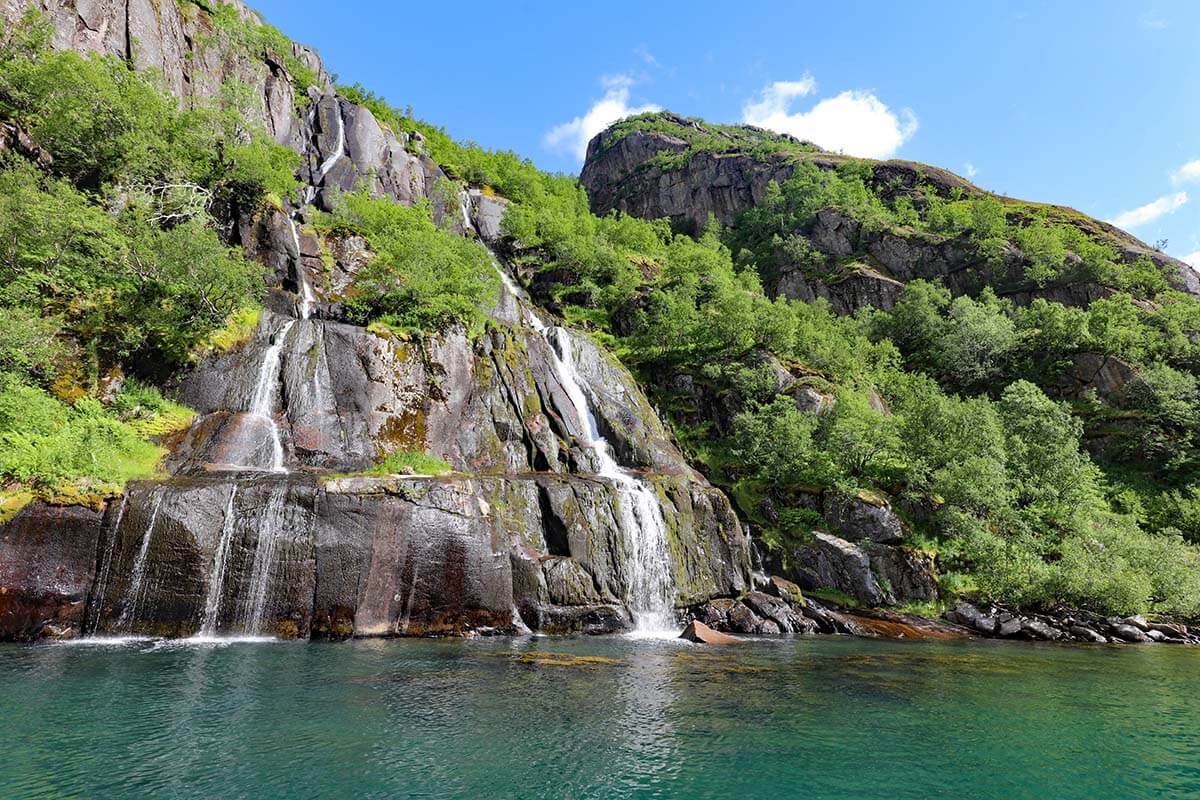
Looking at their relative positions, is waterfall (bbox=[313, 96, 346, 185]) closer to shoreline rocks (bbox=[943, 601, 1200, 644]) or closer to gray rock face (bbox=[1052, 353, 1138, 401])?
shoreline rocks (bbox=[943, 601, 1200, 644])

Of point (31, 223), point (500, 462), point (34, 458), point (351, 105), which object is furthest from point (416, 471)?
point (351, 105)

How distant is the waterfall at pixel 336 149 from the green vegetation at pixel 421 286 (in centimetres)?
1564

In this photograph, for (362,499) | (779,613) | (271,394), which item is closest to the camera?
(362,499)

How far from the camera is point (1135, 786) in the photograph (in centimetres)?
848

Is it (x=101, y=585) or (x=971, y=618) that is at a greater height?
(x=101, y=585)

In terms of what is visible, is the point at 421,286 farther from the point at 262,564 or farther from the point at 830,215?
the point at 830,215

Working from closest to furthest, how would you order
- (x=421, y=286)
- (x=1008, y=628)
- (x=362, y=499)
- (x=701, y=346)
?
(x=362, y=499) → (x=1008, y=628) → (x=421, y=286) → (x=701, y=346)

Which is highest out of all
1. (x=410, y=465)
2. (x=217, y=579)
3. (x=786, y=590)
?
(x=410, y=465)

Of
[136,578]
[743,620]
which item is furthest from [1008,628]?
[136,578]

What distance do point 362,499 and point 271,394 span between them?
10.4 m

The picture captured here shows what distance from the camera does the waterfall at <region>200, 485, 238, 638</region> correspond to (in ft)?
56.2

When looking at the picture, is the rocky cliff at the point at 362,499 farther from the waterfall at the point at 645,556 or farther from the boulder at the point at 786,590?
the boulder at the point at 786,590

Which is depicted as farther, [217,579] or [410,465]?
[410,465]

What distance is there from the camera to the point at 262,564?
18047 mm
